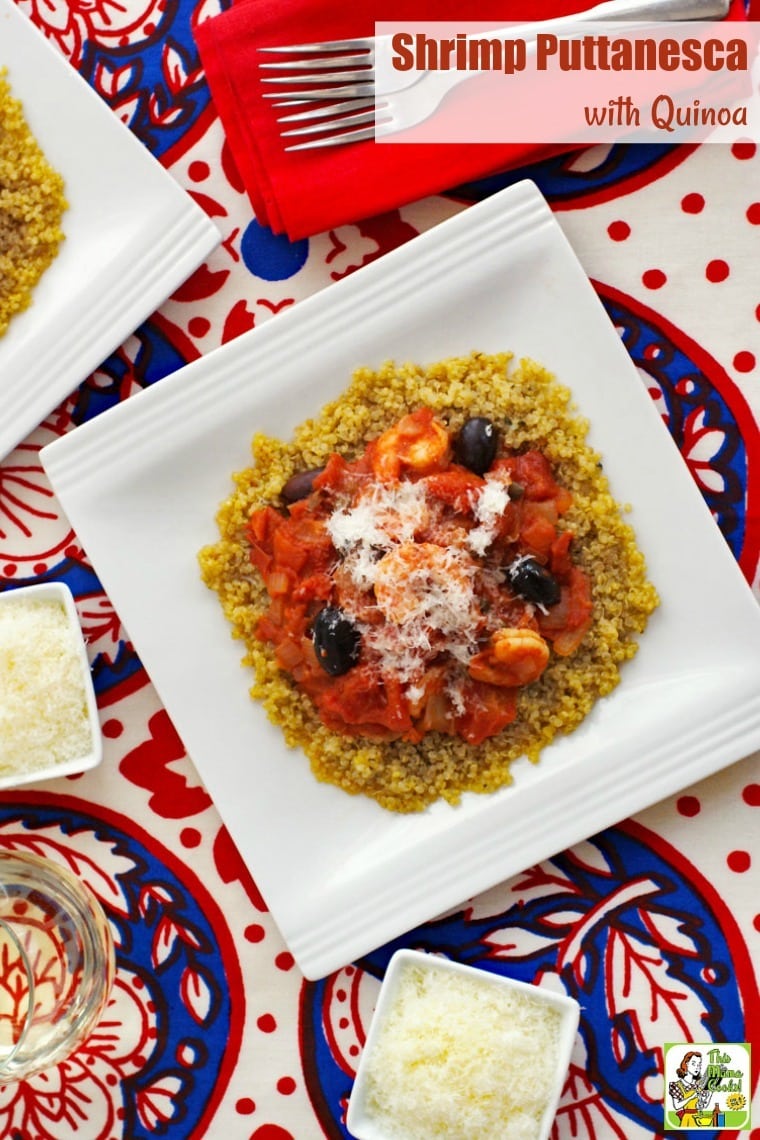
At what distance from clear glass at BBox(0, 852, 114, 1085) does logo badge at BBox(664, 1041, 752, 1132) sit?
1.59m

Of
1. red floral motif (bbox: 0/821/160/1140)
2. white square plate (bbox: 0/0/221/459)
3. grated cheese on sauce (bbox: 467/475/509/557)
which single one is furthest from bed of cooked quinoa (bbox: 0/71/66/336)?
red floral motif (bbox: 0/821/160/1140)

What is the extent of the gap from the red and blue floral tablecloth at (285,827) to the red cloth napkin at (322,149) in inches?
4.5

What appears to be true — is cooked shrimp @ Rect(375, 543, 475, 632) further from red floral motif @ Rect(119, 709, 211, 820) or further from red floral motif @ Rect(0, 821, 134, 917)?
red floral motif @ Rect(0, 821, 134, 917)

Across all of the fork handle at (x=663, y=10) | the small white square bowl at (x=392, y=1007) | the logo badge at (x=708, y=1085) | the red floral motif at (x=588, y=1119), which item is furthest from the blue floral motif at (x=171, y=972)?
the fork handle at (x=663, y=10)

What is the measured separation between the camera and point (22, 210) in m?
2.76

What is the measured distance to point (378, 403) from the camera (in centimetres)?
275

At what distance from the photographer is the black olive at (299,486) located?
106 inches

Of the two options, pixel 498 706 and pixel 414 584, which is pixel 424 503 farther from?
pixel 498 706

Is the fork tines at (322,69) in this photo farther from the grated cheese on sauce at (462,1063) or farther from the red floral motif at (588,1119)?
the red floral motif at (588,1119)

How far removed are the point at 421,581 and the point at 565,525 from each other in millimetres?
470

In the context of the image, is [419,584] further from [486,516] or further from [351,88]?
[351,88]

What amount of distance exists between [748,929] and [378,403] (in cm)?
177

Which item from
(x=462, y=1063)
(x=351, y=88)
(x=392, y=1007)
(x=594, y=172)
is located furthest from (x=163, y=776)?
(x=594, y=172)

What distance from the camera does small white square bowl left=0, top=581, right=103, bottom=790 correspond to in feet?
8.87
